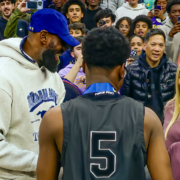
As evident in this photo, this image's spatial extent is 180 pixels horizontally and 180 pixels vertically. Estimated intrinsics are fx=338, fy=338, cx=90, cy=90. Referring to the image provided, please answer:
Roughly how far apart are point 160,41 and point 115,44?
3.60 metres

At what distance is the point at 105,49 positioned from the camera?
1642mm

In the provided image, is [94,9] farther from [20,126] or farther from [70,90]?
[20,126]

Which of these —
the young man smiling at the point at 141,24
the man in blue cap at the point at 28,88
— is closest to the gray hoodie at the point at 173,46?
the young man smiling at the point at 141,24

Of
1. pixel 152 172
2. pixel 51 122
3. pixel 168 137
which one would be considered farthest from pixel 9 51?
pixel 168 137

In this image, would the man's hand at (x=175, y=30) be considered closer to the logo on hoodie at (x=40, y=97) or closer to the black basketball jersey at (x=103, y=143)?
the logo on hoodie at (x=40, y=97)

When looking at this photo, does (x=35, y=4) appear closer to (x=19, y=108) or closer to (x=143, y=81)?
(x=143, y=81)

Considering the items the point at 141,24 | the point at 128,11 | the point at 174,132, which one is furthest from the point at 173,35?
the point at 174,132

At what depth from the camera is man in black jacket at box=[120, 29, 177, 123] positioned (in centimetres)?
484

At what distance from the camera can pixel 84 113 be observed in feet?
5.26

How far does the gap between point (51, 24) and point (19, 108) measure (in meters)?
0.63

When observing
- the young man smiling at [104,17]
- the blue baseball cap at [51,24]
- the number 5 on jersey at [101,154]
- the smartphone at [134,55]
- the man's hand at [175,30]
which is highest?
the blue baseball cap at [51,24]

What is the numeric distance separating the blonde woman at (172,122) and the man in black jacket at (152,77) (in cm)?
161

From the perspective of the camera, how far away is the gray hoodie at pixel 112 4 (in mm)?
7933

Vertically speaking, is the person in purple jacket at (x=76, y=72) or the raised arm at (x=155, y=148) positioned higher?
the raised arm at (x=155, y=148)
